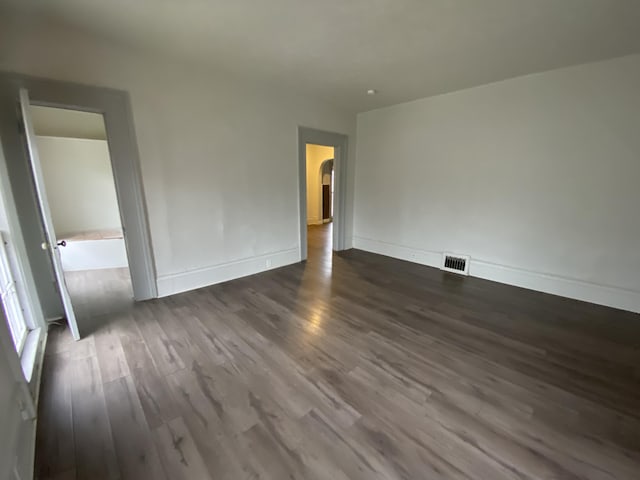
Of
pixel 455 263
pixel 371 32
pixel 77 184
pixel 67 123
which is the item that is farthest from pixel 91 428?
pixel 67 123

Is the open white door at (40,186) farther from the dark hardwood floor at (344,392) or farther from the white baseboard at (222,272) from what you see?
the white baseboard at (222,272)

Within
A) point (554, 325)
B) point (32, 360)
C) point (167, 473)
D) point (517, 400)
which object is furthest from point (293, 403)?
point (554, 325)

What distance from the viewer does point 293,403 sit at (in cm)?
181

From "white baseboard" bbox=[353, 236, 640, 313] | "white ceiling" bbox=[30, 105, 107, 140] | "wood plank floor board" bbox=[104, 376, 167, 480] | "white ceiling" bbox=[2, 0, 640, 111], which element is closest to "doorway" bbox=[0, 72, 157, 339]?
"white ceiling" bbox=[2, 0, 640, 111]

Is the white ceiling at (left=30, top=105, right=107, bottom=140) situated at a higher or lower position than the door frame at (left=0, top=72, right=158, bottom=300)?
higher

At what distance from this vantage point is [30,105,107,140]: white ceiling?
4.67 m

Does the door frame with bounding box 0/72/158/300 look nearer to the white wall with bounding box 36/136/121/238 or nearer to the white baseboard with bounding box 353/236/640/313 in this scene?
the white wall with bounding box 36/136/121/238

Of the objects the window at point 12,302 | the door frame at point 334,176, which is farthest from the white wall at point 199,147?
the window at point 12,302

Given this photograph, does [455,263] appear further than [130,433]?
Yes

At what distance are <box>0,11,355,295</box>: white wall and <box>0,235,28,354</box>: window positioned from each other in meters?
1.17

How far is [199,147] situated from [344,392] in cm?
316

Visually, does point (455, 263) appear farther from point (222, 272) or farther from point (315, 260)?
point (222, 272)

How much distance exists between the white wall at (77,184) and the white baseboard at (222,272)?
2893 mm

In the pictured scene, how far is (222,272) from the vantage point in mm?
3844
